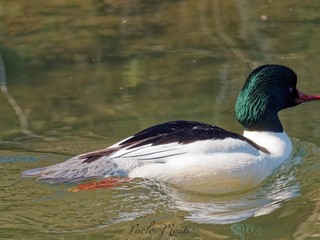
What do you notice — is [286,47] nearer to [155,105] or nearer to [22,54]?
[155,105]

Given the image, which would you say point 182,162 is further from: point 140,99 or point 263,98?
point 140,99

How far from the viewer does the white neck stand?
782cm

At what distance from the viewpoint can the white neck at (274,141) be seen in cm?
782

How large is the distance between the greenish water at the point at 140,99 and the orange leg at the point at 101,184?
1.9 inches

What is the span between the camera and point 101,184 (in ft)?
24.1

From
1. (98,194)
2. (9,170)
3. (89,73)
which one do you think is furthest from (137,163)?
(89,73)

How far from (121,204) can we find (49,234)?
2.51 ft

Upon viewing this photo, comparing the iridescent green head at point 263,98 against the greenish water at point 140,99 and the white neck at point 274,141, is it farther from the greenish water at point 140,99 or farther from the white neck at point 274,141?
the greenish water at point 140,99

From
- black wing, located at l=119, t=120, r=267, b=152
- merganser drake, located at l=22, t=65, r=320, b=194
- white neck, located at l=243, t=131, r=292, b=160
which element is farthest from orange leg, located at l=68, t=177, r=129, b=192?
white neck, located at l=243, t=131, r=292, b=160

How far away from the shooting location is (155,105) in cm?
938

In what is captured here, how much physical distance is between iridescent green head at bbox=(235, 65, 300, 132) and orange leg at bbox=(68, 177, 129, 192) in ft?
4.18

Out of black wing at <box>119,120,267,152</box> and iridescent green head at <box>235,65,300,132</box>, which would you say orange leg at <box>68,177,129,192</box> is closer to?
black wing at <box>119,120,267,152</box>

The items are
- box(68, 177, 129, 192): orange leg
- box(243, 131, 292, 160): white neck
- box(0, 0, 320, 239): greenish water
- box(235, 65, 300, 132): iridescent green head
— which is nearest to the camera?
box(0, 0, 320, 239): greenish water

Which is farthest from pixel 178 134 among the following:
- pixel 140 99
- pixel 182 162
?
pixel 140 99
